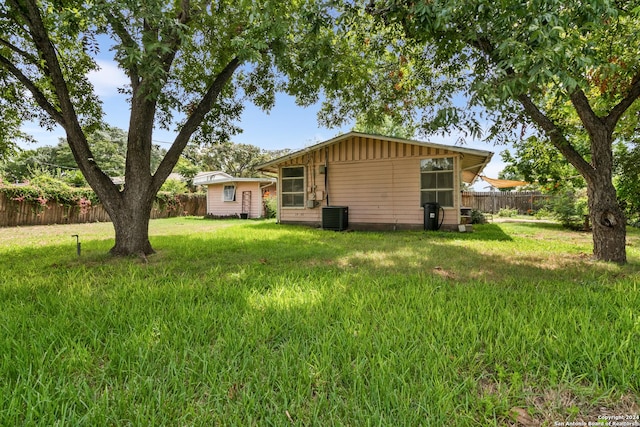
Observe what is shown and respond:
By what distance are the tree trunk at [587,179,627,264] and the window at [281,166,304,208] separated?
8.04m

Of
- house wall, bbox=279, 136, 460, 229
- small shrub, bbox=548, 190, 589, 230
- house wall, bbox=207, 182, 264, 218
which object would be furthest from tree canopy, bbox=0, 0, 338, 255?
house wall, bbox=207, 182, 264, 218

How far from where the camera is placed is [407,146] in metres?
9.23

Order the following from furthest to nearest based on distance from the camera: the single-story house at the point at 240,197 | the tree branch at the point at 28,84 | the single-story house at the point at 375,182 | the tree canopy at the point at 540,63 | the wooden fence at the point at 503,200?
the wooden fence at the point at 503,200
the single-story house at the point at 240,197
the single-story house at the point at 375,182
the tree branch at the point at 28,84
the tree canopy at the point at 540,63

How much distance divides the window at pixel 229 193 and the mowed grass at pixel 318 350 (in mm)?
15069

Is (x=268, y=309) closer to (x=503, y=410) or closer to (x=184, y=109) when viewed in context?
(x=503, y=410)

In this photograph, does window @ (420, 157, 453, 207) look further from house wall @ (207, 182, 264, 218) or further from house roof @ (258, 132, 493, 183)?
house wall @ (207, 182, 264, 218)

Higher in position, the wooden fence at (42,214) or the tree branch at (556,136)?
the tree branch at (556,136)

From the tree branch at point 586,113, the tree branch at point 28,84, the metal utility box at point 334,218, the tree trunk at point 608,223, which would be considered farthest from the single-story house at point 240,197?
the tree trunk at point 608,223

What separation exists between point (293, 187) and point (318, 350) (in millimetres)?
9540

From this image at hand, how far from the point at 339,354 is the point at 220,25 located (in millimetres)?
6290

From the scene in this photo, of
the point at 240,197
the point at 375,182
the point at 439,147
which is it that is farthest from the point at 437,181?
the point at 240,197

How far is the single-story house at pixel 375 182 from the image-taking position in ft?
28.9

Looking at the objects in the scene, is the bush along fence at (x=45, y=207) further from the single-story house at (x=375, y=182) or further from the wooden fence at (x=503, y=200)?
the wooden fence at (x=503, y=200)

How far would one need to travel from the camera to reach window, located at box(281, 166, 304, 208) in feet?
35.6
